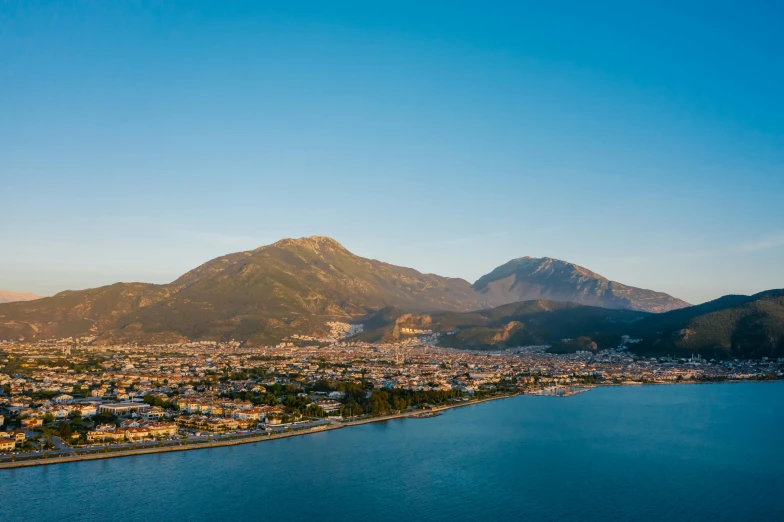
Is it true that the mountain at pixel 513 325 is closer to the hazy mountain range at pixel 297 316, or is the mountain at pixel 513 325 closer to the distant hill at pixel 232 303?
the hazy mountain range at pixel 297 316

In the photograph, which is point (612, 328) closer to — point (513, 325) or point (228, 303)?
point (513, 325)

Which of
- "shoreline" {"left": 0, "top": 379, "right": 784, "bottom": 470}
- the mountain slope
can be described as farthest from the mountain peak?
"shoreline" {"left": 0, "top": 379, "right": 784, "bottom": 470}

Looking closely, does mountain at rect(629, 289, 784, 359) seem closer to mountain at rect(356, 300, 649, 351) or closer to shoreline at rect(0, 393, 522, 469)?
mountain at rect(356, 300, 649, 351)

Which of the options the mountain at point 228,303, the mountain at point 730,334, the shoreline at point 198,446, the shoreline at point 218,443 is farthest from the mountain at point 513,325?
the shoreline at point 198,446

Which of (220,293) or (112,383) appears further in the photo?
(220,293)

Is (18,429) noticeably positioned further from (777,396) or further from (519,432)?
(777,396)

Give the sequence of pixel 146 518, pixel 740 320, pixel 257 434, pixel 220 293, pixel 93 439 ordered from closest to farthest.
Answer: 1. pixel 146 518
2. pixel 93 439
3. pixel 257 434
4. pixel 740 320
5. pixel 220 293

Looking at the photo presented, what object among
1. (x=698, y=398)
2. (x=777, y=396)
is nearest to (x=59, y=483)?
(x=698, y=398)
